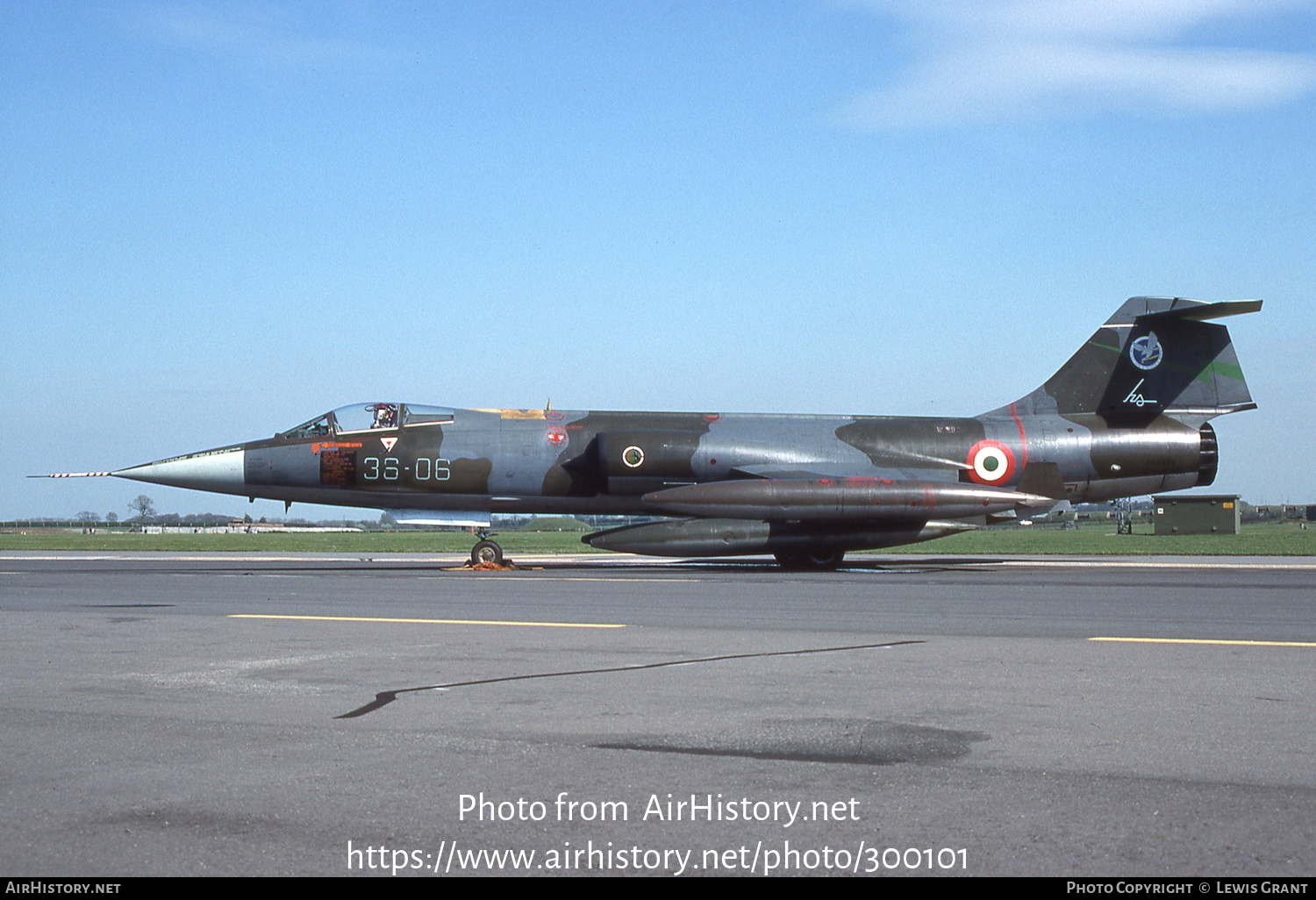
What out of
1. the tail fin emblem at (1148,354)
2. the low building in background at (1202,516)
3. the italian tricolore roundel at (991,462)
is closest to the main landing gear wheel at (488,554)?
the italian tricolore roundel at (991,462)

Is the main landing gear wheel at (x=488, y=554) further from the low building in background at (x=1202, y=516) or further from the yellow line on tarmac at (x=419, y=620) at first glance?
the low building in background at (x=1202, y=516)

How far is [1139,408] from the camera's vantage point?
26547mm

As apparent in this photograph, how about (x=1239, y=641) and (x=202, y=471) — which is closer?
(x=1239, y=641)

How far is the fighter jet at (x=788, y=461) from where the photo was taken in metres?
23.3

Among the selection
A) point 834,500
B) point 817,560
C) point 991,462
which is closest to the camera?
point 834,500

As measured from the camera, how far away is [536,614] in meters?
12.9

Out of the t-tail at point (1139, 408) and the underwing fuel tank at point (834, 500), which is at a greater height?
the t-tail at point (1139, 408)

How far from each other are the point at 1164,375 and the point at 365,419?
18.6 meters

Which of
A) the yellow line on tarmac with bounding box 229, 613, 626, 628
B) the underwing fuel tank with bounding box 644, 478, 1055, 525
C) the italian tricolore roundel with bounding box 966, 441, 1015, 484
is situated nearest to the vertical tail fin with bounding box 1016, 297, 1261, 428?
the italian tricolore roundel with bounding box 966, 441, 1015, 484

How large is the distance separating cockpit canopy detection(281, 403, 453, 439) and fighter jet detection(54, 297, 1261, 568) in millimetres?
38

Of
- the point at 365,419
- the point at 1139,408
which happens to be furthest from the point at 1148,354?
the point at 365,419

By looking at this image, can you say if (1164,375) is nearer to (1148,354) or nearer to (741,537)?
(1148,354)

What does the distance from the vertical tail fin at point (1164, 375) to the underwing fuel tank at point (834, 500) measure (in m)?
4.79
